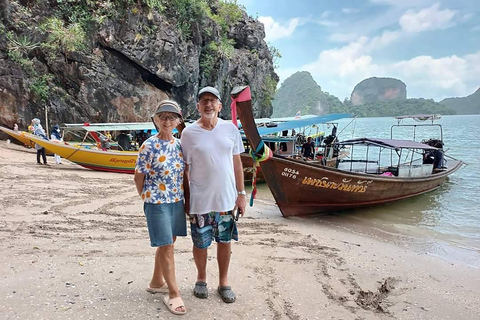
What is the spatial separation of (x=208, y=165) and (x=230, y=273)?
5.52 feet

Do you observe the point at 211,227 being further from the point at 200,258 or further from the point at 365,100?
the point at 365,100

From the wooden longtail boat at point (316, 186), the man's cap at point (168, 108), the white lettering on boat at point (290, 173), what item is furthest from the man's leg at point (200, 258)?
the white lettering on boat at point (290, 173)

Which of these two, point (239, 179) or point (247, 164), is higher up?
point (239, 179)

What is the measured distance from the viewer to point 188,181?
281cm

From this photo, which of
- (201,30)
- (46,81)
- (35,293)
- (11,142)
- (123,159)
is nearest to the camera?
(35,293)

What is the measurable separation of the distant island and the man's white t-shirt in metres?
90.7

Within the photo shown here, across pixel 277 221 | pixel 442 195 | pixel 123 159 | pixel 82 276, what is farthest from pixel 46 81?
pixel 442 195

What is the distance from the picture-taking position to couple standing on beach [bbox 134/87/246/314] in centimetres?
258

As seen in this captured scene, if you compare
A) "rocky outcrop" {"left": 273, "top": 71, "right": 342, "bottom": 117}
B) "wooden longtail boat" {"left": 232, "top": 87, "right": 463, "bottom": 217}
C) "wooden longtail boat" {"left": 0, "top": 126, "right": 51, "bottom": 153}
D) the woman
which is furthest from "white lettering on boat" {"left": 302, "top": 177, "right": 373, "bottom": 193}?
"rocky outcrop" {"left": 273, "top": 71, "right": 342, "bottom": 117}

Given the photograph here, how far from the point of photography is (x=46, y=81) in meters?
17.1

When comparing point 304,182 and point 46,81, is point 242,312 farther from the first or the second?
point 46,81

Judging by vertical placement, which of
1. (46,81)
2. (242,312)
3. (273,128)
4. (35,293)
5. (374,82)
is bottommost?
(242,312)

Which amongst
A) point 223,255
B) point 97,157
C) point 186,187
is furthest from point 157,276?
point 97,157

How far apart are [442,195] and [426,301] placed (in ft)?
33.0
